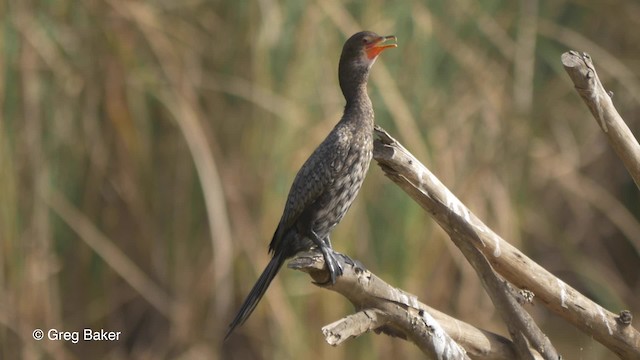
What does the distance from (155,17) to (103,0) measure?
24 cm

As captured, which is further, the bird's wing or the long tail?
the bird's wing

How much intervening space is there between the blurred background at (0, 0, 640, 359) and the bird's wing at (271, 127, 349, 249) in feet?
5.19

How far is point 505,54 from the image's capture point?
17.1 feet

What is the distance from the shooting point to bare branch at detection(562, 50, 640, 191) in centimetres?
263

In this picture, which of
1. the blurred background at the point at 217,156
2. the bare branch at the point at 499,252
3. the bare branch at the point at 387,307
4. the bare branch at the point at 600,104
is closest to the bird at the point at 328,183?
the bare branch at the point at 499,252

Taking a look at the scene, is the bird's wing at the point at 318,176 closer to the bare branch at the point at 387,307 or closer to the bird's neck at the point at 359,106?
the bird's neck at the point at 359,106

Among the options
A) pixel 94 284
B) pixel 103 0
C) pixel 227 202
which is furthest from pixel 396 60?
pixel 94 284

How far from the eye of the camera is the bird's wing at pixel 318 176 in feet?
9.80

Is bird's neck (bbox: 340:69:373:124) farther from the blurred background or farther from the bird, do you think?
the blurred background

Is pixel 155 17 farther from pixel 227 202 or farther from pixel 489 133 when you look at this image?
pixel 489 133

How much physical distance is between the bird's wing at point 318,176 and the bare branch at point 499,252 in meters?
0.14

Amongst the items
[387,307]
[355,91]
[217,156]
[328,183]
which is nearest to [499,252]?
[387,307]

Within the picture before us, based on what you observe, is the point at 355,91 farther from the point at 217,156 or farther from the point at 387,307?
the point at 217,156

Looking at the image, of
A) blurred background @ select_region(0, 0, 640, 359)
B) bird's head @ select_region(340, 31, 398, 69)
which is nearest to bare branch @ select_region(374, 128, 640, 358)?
bird's head @ select_region(340, 31, 398, 69)
